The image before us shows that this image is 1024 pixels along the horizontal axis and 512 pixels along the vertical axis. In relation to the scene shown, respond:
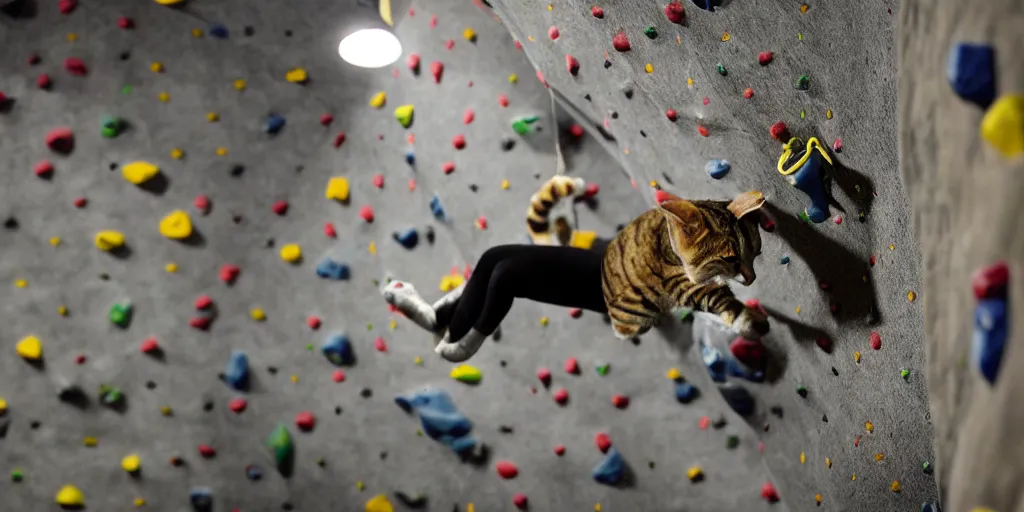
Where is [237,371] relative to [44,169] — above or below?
below

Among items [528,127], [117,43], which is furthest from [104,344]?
[528,127]

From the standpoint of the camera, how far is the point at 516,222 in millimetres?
2820

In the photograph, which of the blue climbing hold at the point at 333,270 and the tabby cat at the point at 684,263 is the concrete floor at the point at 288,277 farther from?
the tabby cat at the point at 684,263

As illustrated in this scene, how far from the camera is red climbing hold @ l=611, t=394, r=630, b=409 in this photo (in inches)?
108

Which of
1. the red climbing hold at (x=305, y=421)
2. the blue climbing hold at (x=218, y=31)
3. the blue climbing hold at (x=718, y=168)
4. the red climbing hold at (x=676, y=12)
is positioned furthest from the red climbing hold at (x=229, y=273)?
the red climbing hold at (x=676, y=12)

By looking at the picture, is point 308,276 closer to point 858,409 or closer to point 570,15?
point 570,15

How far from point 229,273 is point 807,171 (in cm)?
212

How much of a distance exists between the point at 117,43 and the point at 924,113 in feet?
9.27

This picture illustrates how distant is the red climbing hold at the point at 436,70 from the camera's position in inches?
112

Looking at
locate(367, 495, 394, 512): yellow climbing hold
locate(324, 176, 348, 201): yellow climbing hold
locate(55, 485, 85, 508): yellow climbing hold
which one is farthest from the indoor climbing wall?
locate(55, 485, 85, 508): yellow climbing hold

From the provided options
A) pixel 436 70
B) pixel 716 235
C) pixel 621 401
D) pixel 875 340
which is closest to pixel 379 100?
pixel 436 70

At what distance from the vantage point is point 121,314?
2.99m

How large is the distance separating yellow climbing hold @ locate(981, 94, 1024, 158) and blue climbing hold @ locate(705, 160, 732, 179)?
3.70ft

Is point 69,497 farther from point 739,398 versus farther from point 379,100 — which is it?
point 739,398
